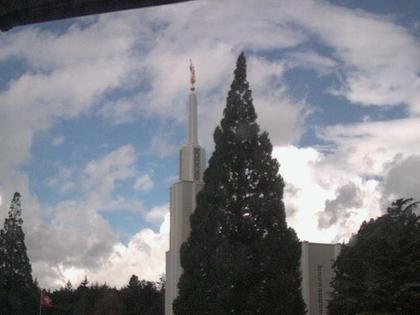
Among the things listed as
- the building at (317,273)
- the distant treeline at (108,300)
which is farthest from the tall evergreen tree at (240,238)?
the distant treeline at (108,300)

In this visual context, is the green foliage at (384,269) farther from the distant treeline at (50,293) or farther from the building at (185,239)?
the distant treeline at (50,293)

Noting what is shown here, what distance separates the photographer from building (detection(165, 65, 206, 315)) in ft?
98.8

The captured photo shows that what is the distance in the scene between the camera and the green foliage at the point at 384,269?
24.8m

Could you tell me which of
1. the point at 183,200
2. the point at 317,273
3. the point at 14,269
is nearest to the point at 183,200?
the point at 183,200

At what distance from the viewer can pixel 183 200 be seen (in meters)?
30.5

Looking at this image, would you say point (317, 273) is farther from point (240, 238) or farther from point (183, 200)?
point (240, 238)

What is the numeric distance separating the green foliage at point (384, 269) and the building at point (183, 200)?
738 cm

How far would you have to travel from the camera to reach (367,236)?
27984 millimetres

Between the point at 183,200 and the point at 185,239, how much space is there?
193 cm

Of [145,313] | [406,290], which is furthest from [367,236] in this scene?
[145,313]

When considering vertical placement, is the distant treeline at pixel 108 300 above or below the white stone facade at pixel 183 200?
below

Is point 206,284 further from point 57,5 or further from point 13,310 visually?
point 13,310

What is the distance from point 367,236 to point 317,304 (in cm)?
574

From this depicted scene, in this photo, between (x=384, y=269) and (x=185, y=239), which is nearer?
(x=384, y=269)
